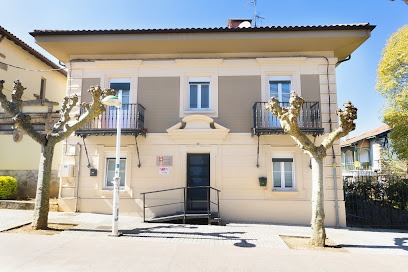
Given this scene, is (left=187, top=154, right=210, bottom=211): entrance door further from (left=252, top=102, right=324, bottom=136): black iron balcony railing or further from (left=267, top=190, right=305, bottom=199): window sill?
(left=267, top=190, right=305, bottom=199): window sill

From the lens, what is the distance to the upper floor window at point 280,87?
1047 cm

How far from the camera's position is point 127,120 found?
1030 cm

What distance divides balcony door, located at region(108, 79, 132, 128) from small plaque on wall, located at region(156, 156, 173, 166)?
1649 mm

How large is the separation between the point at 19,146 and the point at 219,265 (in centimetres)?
1048

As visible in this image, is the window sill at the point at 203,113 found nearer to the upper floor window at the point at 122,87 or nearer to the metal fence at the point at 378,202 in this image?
the upper floor window at the point at 122,87

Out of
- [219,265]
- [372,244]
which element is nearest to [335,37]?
[372,244]

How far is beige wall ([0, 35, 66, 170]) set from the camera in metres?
11.6

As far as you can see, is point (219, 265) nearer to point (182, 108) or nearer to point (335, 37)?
point (182, 108)

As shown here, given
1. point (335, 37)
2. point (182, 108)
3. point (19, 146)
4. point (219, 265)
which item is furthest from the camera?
point (19, 146)

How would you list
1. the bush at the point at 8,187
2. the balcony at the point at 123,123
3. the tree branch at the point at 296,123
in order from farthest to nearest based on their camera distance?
the bush at the point at 8,187 → the balcony at the point at 123,123 → the tree branch at the point at 296,123

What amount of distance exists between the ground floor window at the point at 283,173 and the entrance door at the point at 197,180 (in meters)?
2.46

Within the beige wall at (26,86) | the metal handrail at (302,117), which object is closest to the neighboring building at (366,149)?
the metal handrail at (302,117)

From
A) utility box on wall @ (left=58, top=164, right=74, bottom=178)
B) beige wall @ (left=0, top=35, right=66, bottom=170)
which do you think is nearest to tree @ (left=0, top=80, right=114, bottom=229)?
utility box on wall @ (left=58, top=164, right=74, bottom=178)

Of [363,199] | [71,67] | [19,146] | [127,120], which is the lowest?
[363,199]
